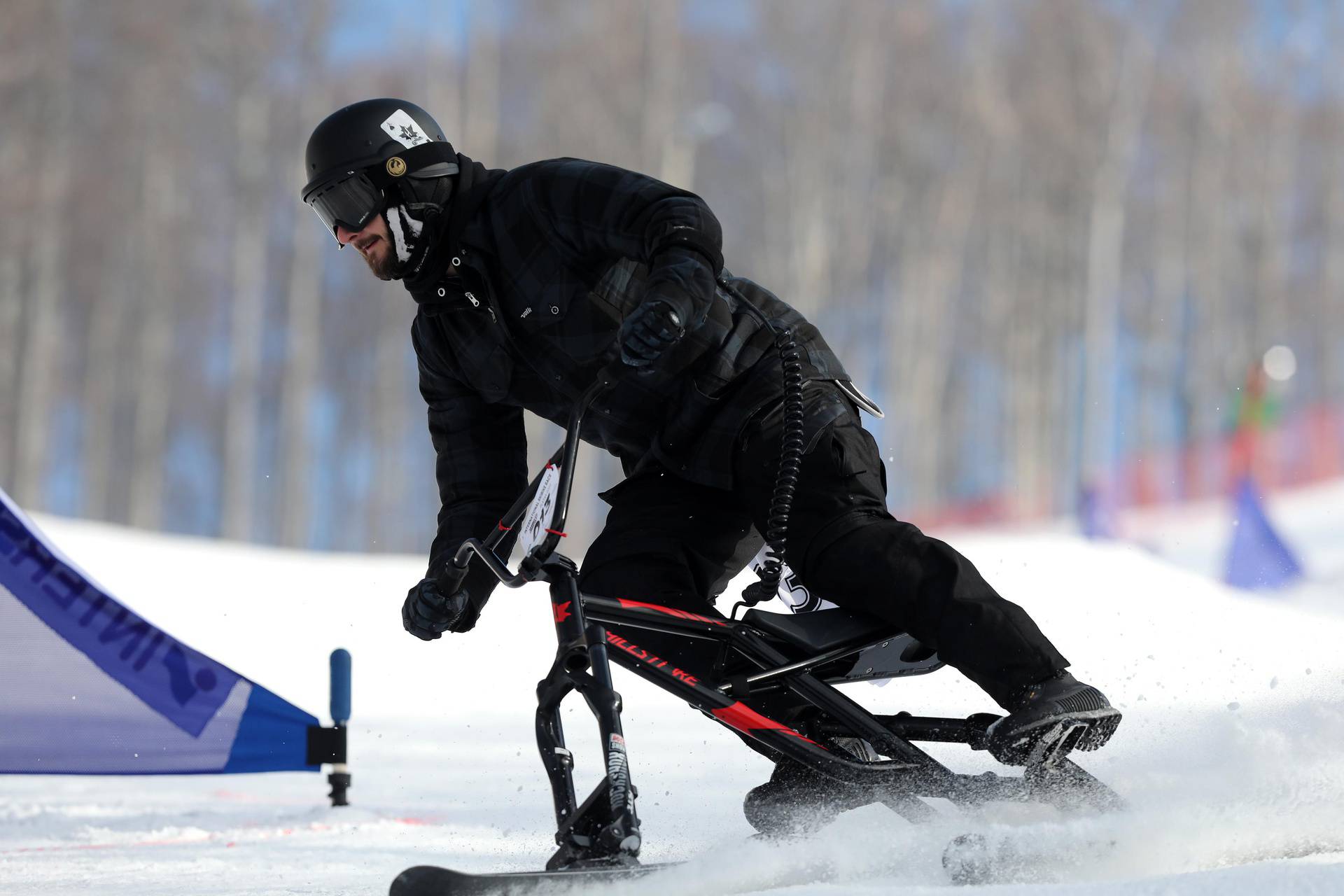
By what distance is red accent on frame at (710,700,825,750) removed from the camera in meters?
2.93

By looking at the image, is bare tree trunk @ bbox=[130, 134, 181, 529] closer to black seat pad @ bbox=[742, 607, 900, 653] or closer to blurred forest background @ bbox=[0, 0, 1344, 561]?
blurred forest background @ bbox=[0, 0, 1344, 561]

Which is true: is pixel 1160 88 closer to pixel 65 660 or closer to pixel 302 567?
pixel 302 567

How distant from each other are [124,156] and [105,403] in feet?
15.3

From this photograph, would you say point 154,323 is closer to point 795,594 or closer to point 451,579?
point 451,579

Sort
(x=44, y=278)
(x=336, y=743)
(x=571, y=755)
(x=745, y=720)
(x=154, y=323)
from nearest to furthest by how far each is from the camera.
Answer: (x=571, y=755), (x=745, y=720), (x=336, y=743), (x=44, y=278), (x=154, y=323)

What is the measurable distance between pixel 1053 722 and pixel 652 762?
2958 mm

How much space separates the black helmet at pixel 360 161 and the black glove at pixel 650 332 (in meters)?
0.74

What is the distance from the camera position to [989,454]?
36.1 meters

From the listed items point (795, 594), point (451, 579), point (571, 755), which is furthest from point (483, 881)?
point (795, 594)

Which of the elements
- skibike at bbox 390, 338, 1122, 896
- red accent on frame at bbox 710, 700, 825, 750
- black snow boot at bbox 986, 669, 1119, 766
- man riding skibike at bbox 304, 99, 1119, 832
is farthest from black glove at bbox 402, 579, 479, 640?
black snow boot at bbox 986, 669, 1119, 766

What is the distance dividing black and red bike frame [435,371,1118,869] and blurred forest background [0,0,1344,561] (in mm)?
18077

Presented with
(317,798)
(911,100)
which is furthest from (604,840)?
(911,100)

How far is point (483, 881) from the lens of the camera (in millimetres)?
2375

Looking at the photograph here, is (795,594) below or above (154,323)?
below
